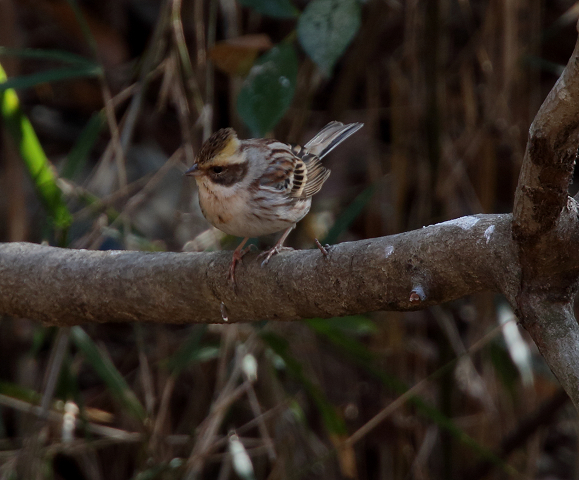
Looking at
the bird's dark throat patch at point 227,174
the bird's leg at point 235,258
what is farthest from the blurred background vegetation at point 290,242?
the bird's leg at point 235,258

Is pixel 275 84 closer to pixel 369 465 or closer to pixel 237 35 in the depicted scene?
pixel 237 35

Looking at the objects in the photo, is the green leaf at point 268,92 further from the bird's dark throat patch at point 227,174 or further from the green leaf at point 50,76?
the green leaf at point 50,76

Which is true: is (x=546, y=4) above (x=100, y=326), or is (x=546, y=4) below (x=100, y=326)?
above

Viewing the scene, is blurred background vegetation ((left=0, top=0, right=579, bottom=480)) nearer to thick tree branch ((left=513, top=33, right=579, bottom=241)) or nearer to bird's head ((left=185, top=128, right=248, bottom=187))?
bird's head ((left=185, top=128, right=248, bottom=187))

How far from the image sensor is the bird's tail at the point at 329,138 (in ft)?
12.1

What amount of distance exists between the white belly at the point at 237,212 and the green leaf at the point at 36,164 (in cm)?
83

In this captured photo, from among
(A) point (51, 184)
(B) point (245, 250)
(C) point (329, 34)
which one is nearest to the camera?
(B) point (245, 250)

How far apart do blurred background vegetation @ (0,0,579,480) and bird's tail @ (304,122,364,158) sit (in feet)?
1.11

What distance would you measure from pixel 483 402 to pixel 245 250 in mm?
2856

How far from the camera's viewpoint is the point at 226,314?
A: 2.39m

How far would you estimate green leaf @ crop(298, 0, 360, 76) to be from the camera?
2.80 meters

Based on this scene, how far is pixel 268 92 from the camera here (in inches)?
119

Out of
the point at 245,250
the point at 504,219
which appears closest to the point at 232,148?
the point at 245,250

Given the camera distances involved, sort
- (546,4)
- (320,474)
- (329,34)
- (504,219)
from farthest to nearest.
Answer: (546,4)
(320,474)
(329,34)
(504,219)
